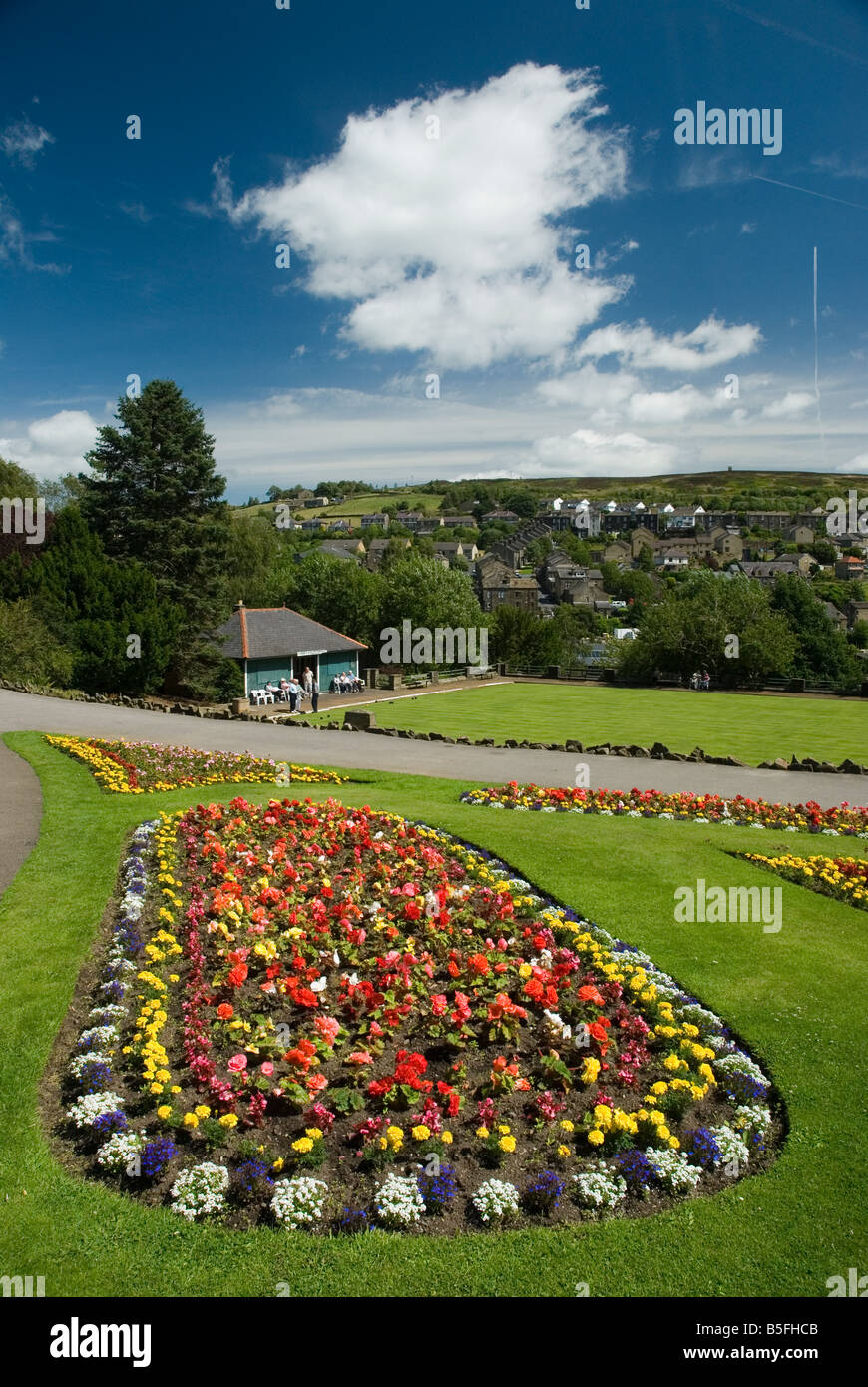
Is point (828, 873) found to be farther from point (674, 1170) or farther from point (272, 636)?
point (272, 636)

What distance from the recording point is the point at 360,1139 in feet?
18.9

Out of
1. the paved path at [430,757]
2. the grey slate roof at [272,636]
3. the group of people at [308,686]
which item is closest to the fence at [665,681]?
the grey slate roof at [272,636]

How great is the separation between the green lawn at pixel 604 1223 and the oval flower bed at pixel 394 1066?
0.22 m

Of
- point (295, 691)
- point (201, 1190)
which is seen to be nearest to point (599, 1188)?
point (201, 1190)

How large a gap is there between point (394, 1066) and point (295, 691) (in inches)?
1094

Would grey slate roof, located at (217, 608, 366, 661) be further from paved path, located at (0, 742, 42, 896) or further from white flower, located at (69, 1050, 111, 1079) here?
white flower, located at (69, 1050, 111, 1079)

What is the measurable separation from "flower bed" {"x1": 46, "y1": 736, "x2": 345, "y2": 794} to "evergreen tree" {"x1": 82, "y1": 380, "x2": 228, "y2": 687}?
1064 inches

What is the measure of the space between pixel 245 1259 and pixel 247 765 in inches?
520

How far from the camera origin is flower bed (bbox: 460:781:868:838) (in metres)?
14.5

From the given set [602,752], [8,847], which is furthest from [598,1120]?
[602,752]

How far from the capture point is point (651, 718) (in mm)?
32312

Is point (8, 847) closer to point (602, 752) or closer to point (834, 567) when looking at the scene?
point (602, 752)

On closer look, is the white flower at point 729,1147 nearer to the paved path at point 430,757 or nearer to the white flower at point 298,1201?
the white flower at point 298,1201

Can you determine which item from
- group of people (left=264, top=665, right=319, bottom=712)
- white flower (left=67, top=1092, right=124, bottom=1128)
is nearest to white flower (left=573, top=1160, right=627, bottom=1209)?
white flower (left=67, top=1092, right=124, bottom=1128)
